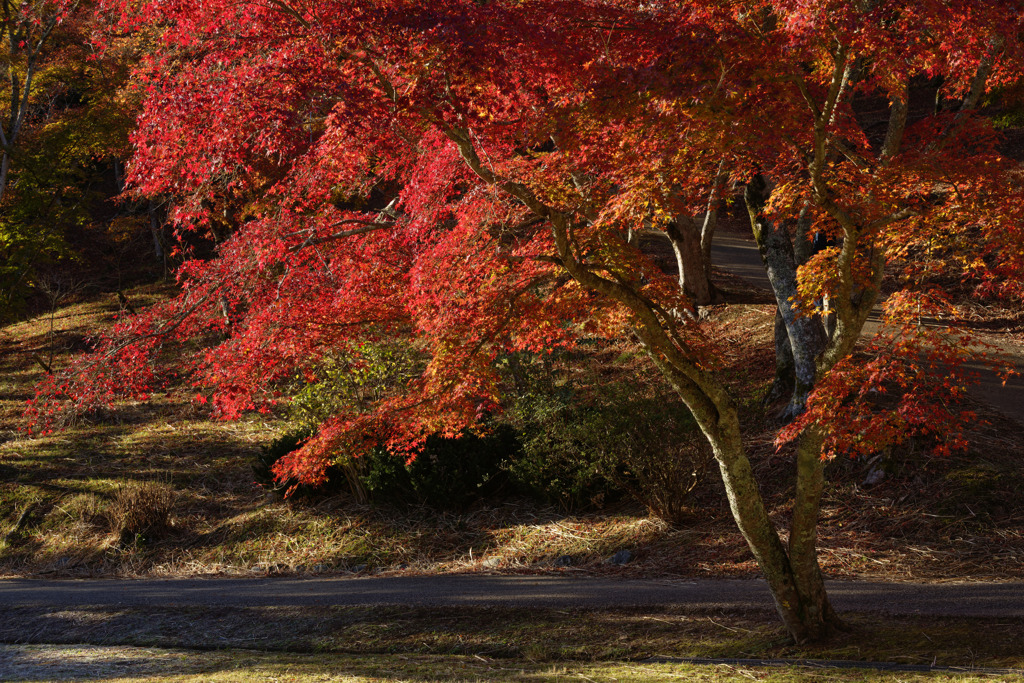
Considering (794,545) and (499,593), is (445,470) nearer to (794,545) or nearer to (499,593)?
(499,593)

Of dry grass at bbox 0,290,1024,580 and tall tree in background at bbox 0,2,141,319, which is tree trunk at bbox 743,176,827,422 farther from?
tall tree in background at bbox 0,2,141,319

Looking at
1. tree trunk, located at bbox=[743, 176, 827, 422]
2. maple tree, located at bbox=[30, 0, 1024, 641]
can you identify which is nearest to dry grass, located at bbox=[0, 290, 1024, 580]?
tree trunk, located at bbox=[743, 176, 827, 422]

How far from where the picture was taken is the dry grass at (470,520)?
810cm

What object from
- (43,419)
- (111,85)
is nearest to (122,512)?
(43,419)

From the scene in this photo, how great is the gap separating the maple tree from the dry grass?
230 cm

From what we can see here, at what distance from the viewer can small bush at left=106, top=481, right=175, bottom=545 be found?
1075cm

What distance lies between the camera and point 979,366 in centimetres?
1177

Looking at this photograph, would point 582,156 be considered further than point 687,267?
No

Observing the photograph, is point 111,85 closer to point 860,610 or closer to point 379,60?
point 379,60

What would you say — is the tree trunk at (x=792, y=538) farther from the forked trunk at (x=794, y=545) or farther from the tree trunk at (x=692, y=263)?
the tree trunk at (x=692, y=263)

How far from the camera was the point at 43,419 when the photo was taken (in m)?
14.7

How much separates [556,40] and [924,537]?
20.5 ft

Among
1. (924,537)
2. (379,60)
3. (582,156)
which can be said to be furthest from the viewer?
(924,537)

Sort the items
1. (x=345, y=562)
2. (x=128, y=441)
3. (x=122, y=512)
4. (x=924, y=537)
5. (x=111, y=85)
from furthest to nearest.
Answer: (x=111, y=85) < (x=128, y=441) < (x=122, y=512) < (x=345, y=562) < (x=924, y=537)
